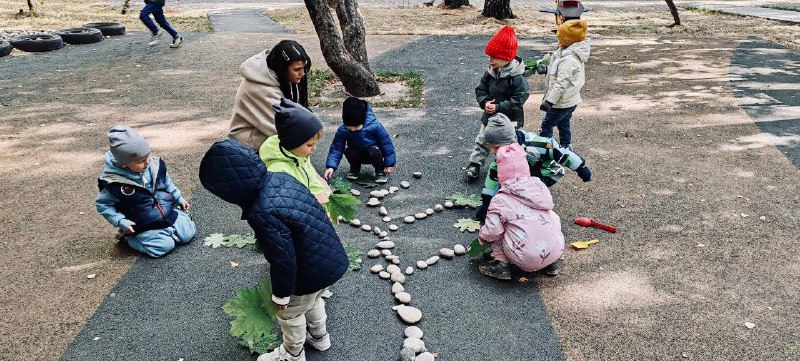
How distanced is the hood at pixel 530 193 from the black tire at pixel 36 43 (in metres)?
11.8

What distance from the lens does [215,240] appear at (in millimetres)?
4883

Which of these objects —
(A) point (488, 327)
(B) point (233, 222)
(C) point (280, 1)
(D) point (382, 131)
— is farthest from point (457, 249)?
(C) point (280, 1)

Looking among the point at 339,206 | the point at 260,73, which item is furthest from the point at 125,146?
the point at 339,206

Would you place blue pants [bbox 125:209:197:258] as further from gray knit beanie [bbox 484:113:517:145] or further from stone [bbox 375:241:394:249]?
gray knit beanie [bbox 484:113:517:145]

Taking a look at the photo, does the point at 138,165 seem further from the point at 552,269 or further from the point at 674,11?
the point at 674,11

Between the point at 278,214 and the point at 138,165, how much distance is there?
2.15 metres

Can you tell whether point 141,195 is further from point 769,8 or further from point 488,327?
point 769,8

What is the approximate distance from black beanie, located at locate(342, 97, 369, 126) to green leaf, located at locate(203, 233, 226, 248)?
1683 mm

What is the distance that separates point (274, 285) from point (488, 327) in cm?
157

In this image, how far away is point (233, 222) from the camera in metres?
5.23

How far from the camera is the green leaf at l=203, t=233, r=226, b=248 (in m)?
4.83

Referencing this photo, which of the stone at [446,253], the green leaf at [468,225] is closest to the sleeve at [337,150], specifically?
the green leaf at [468,225]

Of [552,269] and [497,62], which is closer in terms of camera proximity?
[552,269]

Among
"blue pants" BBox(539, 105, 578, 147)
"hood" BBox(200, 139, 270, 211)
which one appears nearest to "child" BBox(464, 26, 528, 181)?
"blue pants" BBox(539, 105, 578, 147)
